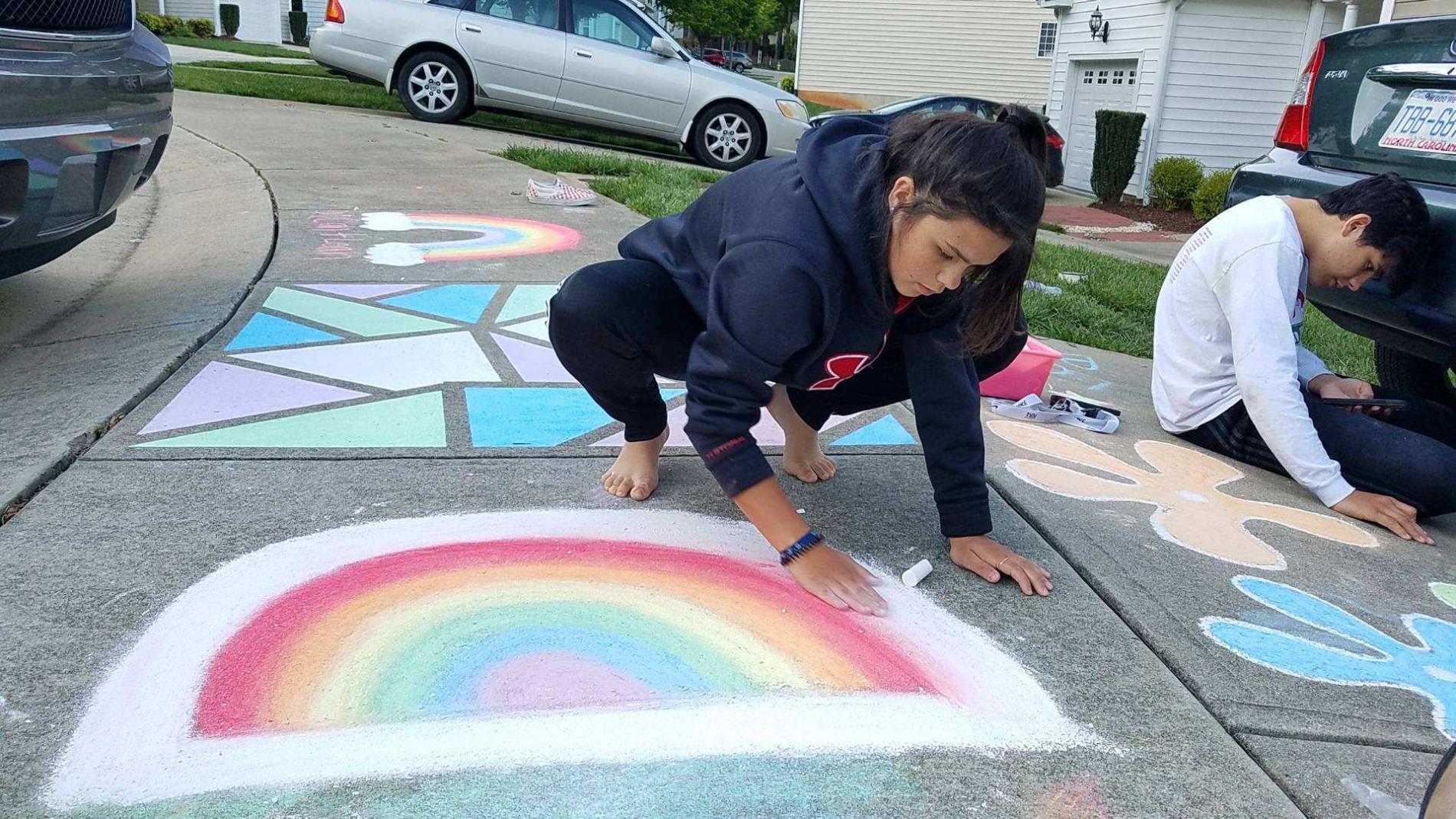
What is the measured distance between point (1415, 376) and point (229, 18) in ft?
124

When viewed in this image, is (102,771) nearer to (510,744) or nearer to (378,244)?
(510,744)

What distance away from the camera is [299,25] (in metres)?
35.7

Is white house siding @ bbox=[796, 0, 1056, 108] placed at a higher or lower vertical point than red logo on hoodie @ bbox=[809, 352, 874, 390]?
higher

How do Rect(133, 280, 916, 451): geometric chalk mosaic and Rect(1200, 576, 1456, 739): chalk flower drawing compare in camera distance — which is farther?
Rect(133, 280, 916, 451): geometric chalk mosaic

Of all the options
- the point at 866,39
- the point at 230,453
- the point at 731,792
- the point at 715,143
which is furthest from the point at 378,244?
the point at 866,39

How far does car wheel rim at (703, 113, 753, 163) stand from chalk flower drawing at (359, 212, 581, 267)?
4.41m

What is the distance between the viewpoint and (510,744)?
1.57m

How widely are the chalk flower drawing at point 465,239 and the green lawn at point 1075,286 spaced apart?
2.62 ft

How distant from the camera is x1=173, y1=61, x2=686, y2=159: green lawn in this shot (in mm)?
10867

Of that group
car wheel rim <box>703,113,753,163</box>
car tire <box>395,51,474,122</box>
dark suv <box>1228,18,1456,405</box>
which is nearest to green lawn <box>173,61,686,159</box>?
car tire <box>395,51,474,122</box>

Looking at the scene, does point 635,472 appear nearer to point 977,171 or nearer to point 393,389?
point 393,389

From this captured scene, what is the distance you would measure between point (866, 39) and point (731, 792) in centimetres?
2460

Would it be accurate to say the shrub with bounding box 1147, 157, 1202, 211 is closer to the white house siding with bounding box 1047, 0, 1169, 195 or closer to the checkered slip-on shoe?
the white house siding with bounding box 1047, 0, 1169, 195

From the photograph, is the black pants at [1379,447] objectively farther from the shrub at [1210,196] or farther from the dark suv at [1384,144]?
the shrub at [1210,196]
